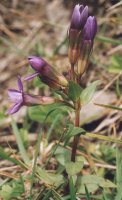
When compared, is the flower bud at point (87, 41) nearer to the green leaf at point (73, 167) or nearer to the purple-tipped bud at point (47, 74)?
the purple-tipped bud at point (47, 74)

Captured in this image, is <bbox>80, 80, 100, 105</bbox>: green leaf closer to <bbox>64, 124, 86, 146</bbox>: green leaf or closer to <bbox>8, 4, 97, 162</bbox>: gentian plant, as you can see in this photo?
<bbox>8, 4, 97, 162</bbox>: gentian plant

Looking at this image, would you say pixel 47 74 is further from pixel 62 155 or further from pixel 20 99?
pixel 62 155

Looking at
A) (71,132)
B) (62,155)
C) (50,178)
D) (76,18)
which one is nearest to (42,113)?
(62,155)

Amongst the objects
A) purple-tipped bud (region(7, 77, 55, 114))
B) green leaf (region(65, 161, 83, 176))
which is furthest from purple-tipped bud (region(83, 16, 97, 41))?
green leaf (region(65, 161, 83, 176))

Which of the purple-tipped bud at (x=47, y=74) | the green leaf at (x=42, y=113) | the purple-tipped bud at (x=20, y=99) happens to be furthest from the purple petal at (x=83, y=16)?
the green leaf at (x=42, y=113)

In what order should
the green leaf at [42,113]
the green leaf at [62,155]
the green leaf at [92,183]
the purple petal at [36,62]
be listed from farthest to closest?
the green leaf at [42,113], the green leaf at [62,155], the green leaf at [92,183], the purple petal at [36,62]

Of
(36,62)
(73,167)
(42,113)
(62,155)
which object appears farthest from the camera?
(42,113)
